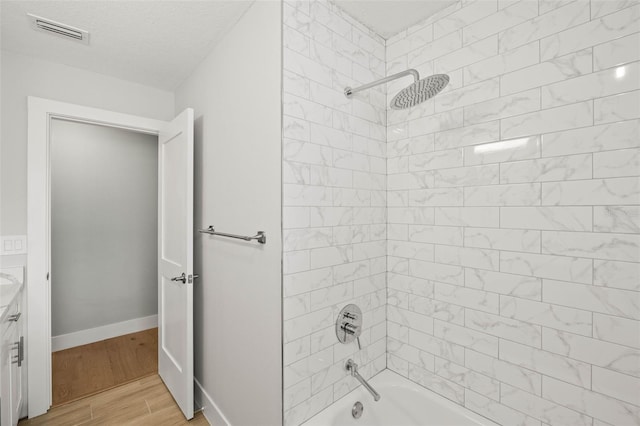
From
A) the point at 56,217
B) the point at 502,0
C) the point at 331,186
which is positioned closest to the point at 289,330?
the point at 331,186

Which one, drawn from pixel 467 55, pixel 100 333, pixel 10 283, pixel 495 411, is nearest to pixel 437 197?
pixel 467 55

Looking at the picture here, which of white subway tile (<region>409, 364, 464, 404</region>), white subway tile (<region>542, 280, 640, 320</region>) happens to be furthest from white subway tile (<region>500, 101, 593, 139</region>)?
white subway tile (<region>409, 364, 464, 404</region>)

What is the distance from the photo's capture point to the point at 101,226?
3018 mm

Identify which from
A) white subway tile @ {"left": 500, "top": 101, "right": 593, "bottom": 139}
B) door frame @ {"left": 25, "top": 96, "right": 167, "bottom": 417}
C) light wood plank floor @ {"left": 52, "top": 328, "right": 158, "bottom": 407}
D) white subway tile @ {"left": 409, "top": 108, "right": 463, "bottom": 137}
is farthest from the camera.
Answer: light wood plank floor @ {"left": 52, "top": 328, "right": 158, "bottom": 407}

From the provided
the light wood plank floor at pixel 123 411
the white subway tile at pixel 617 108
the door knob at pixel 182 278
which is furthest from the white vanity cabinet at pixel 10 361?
the white subway tile at pixel 617 108

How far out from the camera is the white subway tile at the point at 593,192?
103cm

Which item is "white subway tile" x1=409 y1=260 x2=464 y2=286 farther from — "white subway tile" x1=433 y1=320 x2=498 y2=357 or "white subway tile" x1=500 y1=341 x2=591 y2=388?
"white subway tile" x1=500 y1=341 x2=591 y2=388

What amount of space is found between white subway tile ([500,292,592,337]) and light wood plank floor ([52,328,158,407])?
8.83 feet

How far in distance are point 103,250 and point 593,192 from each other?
382 centimetres

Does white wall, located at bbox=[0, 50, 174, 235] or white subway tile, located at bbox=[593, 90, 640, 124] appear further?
white wall, located at bbox=[0, 50, 174, 235]

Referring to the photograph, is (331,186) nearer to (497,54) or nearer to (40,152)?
(497,54)

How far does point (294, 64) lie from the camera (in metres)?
1.35

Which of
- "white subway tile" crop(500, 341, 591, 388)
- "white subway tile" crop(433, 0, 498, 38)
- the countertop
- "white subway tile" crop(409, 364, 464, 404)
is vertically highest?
"white subway tile" crop(433, 0, 498, 38)

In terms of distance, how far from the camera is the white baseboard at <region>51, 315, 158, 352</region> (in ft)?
9.19
